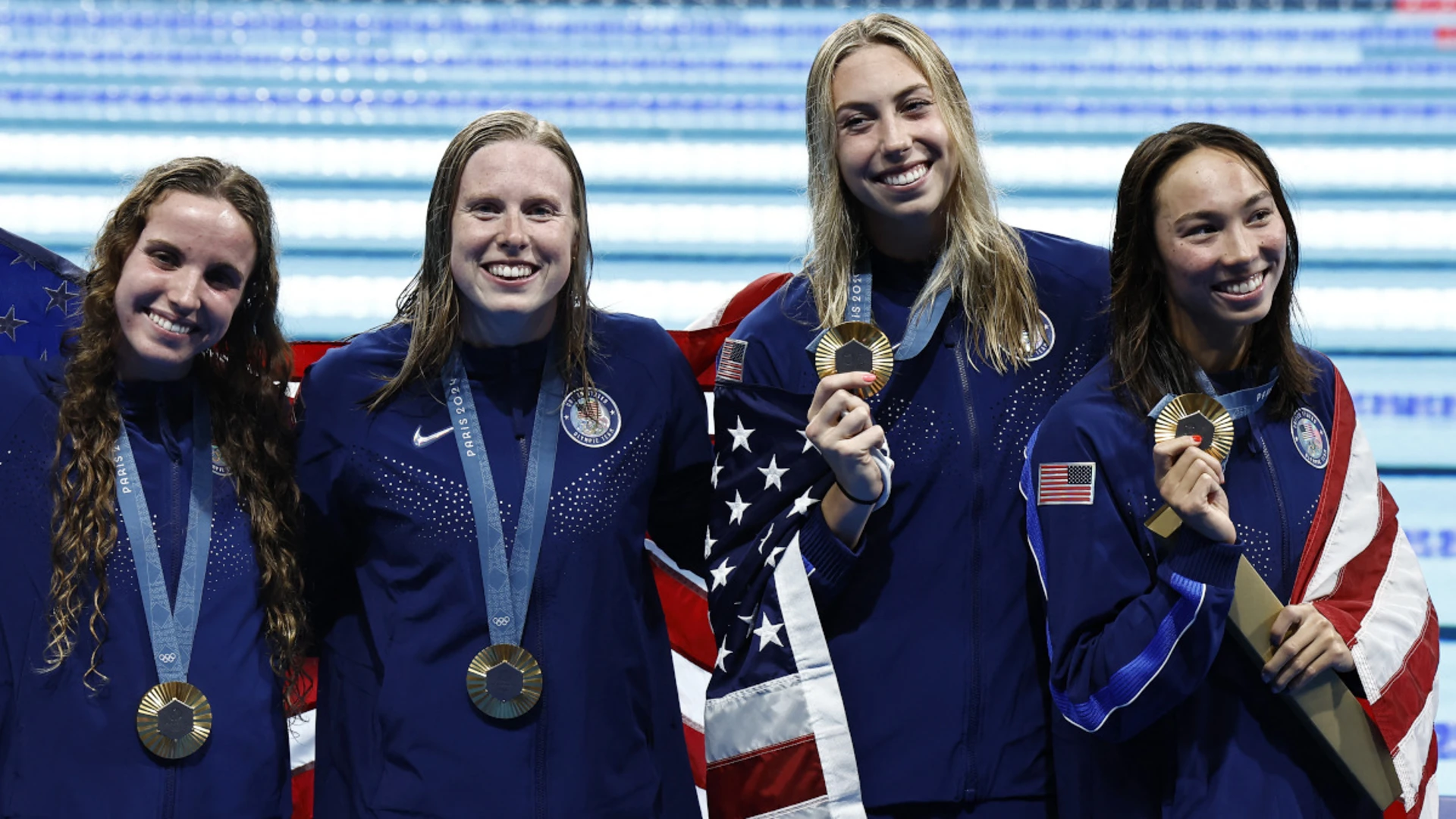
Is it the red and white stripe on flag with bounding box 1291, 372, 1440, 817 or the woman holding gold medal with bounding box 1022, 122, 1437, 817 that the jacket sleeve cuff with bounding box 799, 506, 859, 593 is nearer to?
the woman holding gold medal with bounding box 1022, 122, 1437, 817

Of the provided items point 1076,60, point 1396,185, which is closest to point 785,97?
point 1076,60

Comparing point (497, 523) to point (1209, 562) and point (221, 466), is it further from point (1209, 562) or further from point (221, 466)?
point (1209, 562)

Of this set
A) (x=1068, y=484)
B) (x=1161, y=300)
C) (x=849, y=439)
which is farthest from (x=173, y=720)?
(x=1161, y=300)

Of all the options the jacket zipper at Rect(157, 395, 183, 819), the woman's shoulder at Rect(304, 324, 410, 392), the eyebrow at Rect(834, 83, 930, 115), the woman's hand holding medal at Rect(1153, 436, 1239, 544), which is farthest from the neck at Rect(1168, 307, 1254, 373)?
the jacket zipper at Rect(157, 395, 183, 819)

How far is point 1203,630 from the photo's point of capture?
175 cm

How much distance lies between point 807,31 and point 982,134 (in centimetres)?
644

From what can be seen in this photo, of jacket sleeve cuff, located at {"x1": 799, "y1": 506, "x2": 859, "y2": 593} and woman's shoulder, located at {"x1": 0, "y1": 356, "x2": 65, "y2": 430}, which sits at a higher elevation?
woman's shoulder, located at {"x1": 0, "y1": 356, "x2": 65, "y2": 430}

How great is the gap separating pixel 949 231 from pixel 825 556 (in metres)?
0.51

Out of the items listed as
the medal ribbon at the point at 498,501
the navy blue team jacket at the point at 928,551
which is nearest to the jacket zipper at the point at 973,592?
the navy blue team jacket at the point at 928,551

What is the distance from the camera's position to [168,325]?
1985 mm

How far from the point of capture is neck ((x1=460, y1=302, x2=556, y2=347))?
6.79ft

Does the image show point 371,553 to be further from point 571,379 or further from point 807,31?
point 807,31

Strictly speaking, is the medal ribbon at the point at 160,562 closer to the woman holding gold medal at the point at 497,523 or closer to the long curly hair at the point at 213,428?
the long curly hair at the point at 213,428

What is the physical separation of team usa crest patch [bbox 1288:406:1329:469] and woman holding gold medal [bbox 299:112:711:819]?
831 mm
